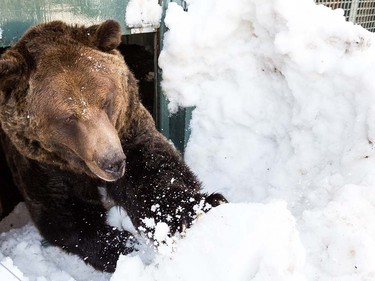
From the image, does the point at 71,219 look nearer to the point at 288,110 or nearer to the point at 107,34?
the point at 107,34

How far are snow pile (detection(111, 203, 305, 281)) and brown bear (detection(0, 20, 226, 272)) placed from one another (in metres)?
0.46

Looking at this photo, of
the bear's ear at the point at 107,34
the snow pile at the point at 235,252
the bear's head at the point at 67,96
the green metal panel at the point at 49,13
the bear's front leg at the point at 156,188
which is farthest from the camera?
the green metal panel at the point at 49,13

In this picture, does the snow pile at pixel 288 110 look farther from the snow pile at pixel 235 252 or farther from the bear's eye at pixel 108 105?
the bear's eye at pixel 108 105

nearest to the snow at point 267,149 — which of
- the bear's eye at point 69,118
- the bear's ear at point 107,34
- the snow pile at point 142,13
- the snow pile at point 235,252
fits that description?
the snow pile at point 235,252

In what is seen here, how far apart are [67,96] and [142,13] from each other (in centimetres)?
139

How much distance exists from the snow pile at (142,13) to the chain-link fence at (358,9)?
4.69ft

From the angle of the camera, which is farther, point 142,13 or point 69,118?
point 142,13

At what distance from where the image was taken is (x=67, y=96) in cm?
267

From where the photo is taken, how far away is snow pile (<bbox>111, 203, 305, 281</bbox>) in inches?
87.7

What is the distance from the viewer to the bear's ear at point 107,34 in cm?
297

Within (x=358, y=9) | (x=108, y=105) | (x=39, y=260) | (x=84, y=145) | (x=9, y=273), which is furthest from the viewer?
(x=358, y=9)

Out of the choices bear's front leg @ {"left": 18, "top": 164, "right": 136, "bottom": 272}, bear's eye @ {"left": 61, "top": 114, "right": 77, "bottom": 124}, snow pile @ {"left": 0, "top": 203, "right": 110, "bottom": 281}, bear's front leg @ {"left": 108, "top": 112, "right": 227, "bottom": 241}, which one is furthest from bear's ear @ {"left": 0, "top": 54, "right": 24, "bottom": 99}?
snow pile @ {"left": 0, "top": 203, "right": 110, "bottom": 281}

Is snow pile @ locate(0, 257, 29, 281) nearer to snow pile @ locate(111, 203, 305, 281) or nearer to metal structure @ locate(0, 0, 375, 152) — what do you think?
snow pile @ locate(111, 203, 305, 281)

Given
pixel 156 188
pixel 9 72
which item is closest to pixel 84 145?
pixel 9 72
